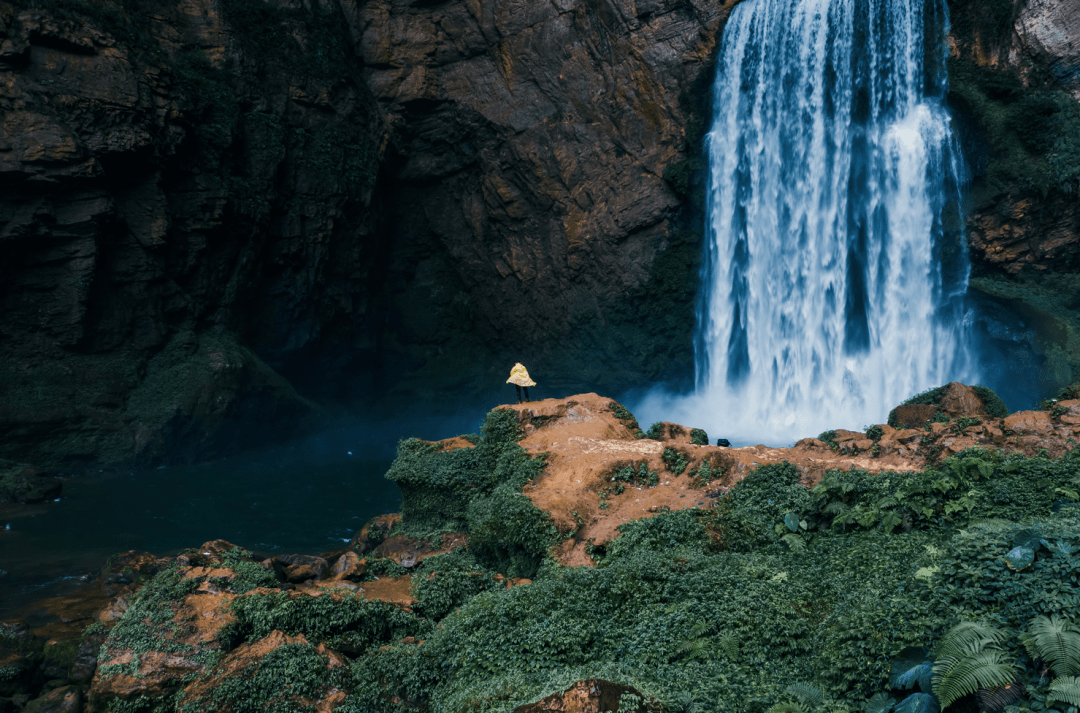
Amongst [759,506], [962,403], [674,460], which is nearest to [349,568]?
[674,460]

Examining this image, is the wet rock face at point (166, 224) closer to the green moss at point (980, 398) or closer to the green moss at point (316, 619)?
the green moss at point (316, 619)

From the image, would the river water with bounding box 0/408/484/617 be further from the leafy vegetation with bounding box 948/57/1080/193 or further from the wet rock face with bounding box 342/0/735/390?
the leafy vegetation with bounding box 948/57/1080/193

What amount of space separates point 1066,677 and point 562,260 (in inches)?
966

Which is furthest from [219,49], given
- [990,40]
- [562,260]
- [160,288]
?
[990,40]

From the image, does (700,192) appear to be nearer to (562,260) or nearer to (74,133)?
(562,260)

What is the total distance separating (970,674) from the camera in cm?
374

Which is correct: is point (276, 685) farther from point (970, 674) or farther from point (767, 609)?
point (970, 674)

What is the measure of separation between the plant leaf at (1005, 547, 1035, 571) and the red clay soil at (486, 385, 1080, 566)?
414 centimetres

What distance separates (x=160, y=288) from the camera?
2189 cm

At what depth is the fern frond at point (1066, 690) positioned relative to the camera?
10.9ft

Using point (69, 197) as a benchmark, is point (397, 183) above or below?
above

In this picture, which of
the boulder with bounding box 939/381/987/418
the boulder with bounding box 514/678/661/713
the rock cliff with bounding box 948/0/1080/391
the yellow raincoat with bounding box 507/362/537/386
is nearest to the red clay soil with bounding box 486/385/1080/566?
the yellow raincoat with bounding box 507/362/537/386

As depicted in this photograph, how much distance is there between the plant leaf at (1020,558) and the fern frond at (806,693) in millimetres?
1627

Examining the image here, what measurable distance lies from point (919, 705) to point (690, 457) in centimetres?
652
